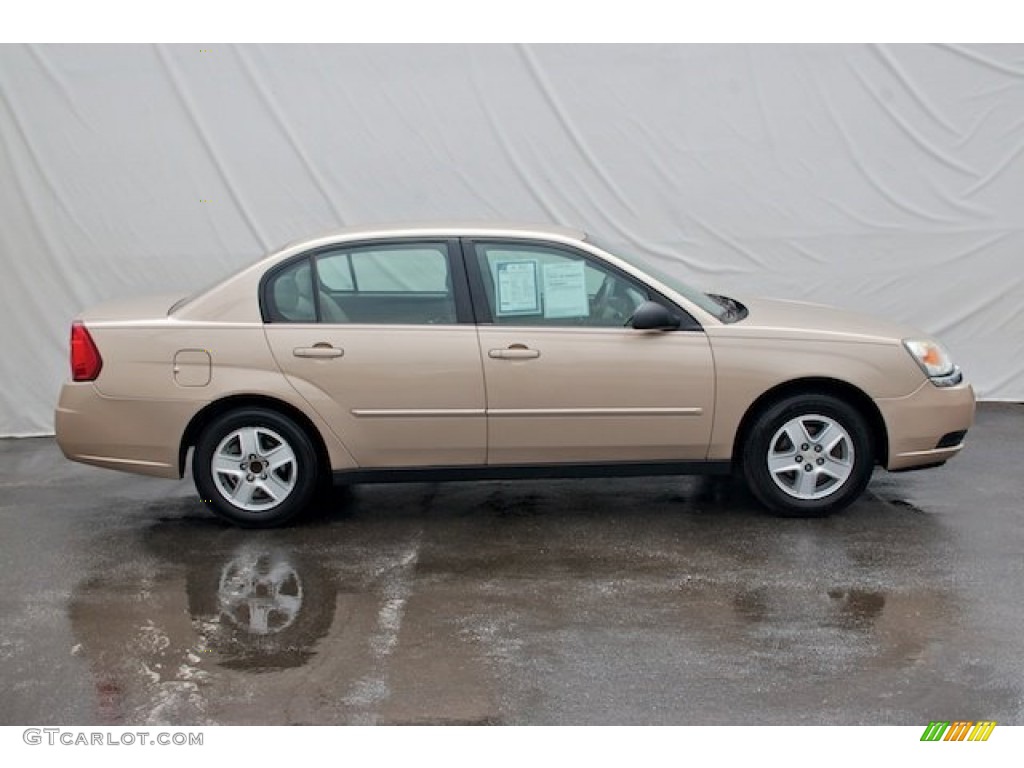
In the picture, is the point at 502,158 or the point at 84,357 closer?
the point at 84,357

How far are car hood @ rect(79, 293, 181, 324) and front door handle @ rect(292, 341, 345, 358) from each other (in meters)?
0.73

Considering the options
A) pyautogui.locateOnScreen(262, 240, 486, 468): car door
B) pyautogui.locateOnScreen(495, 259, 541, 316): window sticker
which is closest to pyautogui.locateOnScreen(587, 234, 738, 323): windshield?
pyautogui.locateOnScreen(495, 259, 541, 316): window sticker

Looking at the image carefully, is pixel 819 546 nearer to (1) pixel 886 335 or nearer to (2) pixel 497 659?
(1) pixel 886 335

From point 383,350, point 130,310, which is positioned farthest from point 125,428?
point 383,350

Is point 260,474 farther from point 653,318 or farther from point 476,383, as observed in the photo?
point 653,318

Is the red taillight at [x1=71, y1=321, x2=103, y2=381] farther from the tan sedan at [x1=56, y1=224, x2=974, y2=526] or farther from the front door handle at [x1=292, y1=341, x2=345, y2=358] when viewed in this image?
the front door handle at [x1=292, y1=341, x2=345, y2=358]

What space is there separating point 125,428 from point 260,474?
2.29 feet

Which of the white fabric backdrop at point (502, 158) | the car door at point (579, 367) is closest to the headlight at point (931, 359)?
the car door at point (579, 367)

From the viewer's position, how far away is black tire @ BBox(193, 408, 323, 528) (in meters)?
6.86

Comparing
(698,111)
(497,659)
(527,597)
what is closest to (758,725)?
(497,659)

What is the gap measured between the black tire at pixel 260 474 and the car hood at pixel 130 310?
672 mm

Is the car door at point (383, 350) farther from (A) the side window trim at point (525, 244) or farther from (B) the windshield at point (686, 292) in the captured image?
(B) the windshield at point (686, 292)

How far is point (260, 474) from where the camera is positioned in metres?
6.92
